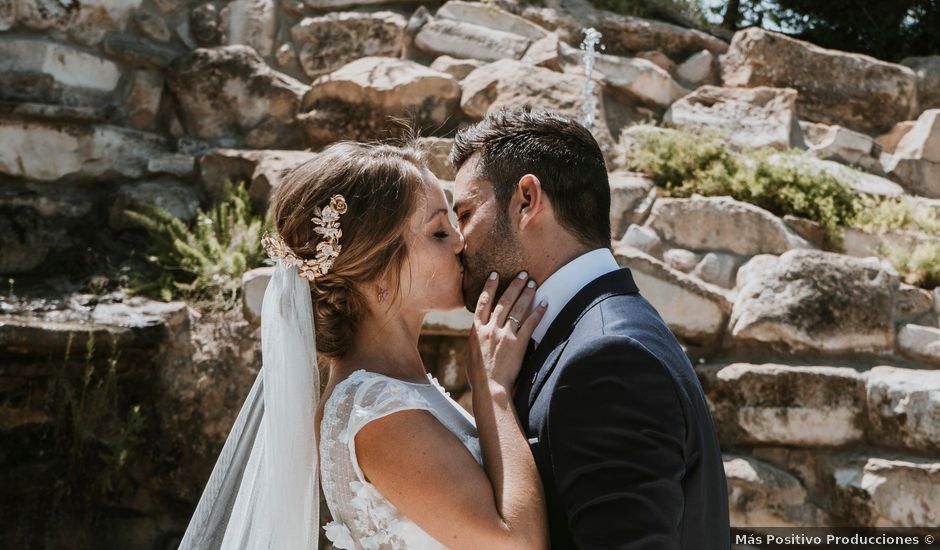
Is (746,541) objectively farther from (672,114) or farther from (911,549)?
(672,114)

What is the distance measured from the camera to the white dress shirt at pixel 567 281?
2385 mm

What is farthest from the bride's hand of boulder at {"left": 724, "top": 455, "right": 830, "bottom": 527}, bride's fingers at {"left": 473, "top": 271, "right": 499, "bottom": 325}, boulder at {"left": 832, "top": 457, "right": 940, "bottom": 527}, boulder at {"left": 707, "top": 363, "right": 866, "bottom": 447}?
boulder at {"left": 832, "top": 457, "right": 940, "bottom": 527}

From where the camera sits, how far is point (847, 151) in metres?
7.75

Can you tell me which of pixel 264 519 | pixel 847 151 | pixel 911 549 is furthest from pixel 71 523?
pixel 847 151

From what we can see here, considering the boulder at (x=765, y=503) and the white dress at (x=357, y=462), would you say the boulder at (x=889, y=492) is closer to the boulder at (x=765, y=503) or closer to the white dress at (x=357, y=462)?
the boulder at (x=765, y=503)

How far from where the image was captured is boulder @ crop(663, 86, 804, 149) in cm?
759

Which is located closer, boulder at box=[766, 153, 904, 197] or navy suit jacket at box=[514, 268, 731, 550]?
navy suit jacket at box=[514, 268, 731, 550]

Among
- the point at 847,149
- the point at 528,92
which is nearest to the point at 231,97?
the point at 528,92

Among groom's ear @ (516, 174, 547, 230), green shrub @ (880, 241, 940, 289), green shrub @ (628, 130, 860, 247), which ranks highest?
groom's ear @ (516, 174, 547, 230)

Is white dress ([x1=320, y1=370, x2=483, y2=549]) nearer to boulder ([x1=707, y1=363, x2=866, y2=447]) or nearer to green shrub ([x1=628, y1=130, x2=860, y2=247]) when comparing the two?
boulder ([x1=707, y1=363, x2=866, y2=447])

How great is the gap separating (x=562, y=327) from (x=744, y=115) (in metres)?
6.09

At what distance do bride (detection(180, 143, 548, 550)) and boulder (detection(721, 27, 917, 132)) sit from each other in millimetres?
6341

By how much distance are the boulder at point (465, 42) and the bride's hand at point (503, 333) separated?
6028mm

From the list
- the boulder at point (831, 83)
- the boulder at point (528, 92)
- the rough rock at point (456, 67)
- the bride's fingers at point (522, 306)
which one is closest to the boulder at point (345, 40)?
the rough rock at point (456, 67)
